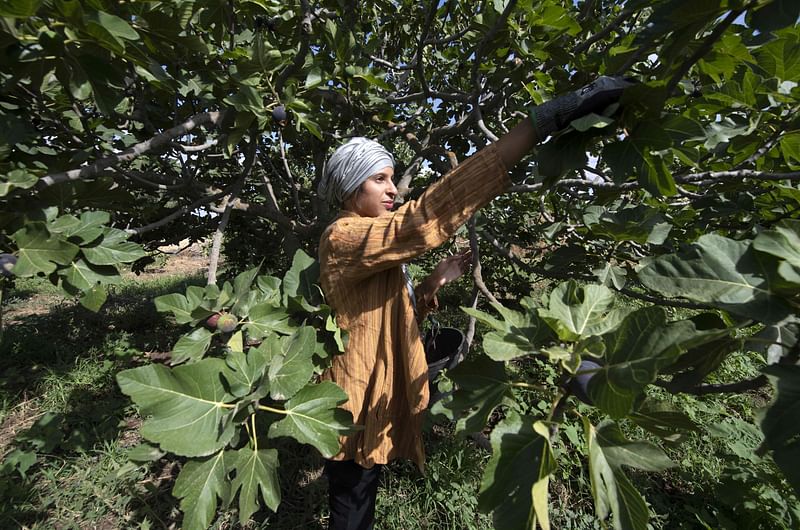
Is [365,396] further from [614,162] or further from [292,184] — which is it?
[292,184]

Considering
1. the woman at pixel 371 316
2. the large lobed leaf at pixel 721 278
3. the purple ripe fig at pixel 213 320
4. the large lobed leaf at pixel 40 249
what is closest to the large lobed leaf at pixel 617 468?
the large lobed leaf at pixel 721 278

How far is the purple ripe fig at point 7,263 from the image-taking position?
3.18 ft

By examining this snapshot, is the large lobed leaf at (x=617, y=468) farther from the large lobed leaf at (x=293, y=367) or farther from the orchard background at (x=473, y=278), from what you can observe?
the large lobed leaf at (x=293, y=367)

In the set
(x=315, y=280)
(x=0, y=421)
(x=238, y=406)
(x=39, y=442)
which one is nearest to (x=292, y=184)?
(x=315, y=280)

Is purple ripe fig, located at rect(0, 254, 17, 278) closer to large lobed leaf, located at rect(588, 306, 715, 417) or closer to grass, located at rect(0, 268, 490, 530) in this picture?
grass, located at rect(0, 268, 490, 530)

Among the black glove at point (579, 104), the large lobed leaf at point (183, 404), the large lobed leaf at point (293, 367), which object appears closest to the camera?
the black glove at point (579, 104)

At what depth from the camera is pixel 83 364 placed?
3.29 m

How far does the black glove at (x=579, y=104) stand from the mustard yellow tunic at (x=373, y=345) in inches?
18.7

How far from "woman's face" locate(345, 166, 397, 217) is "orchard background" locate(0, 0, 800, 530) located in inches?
11.9

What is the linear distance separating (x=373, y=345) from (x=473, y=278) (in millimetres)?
482

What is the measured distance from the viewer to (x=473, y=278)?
1441 millimetres

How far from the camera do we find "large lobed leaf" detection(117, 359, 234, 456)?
839 millimetres

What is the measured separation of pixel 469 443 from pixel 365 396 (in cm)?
140

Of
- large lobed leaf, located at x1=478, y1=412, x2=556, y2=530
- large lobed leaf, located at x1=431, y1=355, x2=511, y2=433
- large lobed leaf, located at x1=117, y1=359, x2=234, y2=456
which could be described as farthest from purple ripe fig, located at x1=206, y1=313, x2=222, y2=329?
large lobed leaf, located at x1=478, y1=412, x2=556, y2=530
